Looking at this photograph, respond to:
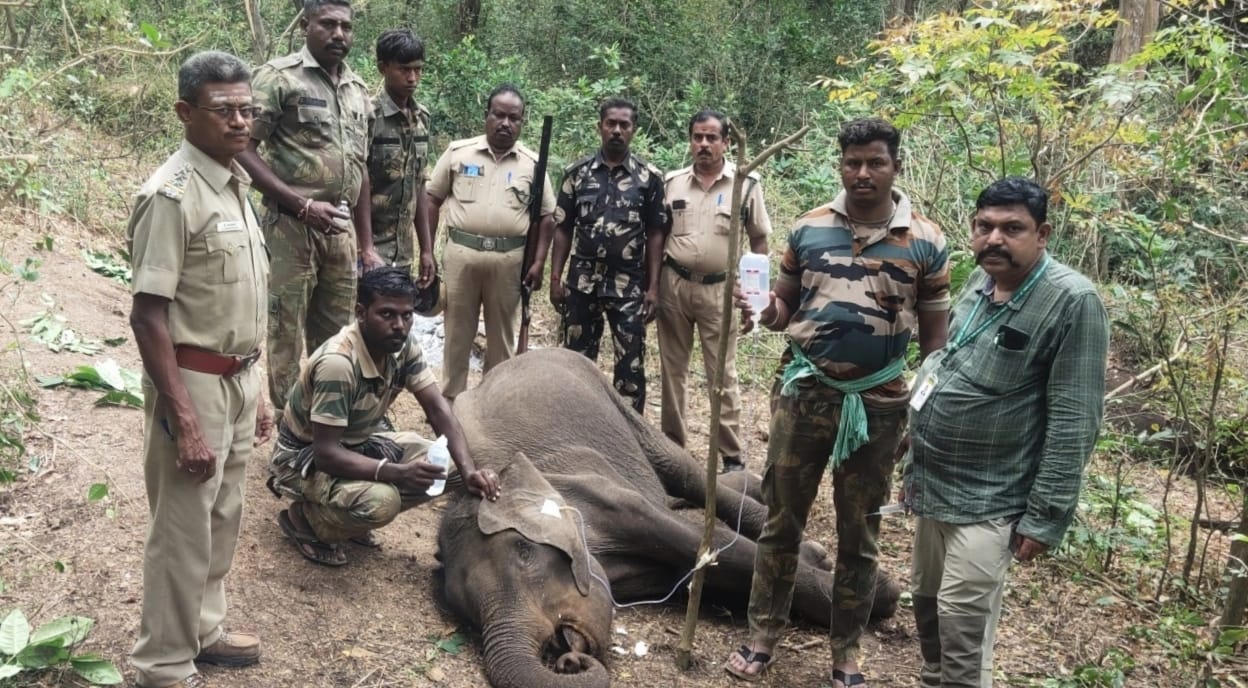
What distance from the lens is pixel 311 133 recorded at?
5.36 meters

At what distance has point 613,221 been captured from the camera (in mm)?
6688

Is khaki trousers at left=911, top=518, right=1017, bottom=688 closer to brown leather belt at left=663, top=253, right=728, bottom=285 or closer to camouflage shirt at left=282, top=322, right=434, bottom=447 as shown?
camouflage shirt at left=282, top=322, right=434, bottom=447

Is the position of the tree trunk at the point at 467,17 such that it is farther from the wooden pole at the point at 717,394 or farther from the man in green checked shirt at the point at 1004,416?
the man in green checked shirt at the point at 1004,416

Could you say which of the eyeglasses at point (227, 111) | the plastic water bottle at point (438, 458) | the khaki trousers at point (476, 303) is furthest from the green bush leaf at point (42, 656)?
the khaki trousers at point (476, 303)

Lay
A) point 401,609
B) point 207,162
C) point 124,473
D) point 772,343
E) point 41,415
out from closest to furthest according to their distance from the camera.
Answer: point 207,162
point 401,609
point 124,473
point 41,415
point 772,343

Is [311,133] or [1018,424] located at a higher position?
[311,133]

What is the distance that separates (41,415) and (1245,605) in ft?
19.4

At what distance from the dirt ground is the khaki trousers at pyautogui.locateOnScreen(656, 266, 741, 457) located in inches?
51.4

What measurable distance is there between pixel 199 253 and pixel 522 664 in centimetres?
198

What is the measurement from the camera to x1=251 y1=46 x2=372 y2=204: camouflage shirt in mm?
5289

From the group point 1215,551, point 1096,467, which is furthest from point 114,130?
point 1215,551

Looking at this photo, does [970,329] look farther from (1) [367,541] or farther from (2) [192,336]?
(1) [367,541]

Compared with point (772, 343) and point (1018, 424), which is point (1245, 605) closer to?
point (1018, 424)

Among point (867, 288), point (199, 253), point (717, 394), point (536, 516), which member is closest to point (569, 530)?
point (536, 516)
